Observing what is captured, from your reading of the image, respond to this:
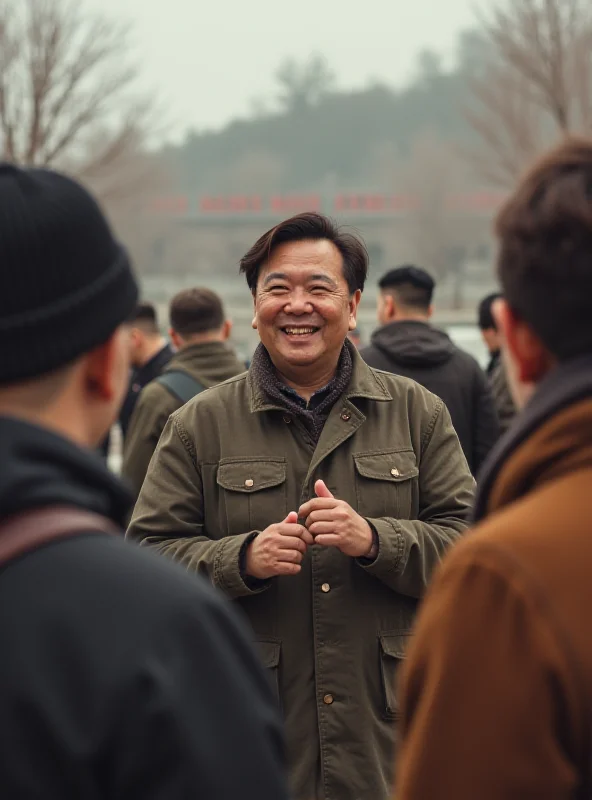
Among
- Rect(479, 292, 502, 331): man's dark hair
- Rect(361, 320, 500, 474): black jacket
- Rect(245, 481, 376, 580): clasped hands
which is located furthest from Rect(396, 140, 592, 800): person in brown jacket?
Rect(479, 292, 502, 331): man's dark hair

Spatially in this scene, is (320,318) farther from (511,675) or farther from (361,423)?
(511,675)

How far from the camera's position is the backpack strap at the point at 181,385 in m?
5.61

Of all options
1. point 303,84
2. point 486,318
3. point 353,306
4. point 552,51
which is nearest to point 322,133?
point 303,84

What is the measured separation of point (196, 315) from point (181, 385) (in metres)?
0.53

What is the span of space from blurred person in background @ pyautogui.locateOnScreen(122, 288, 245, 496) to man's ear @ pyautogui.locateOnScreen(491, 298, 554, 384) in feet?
12.3

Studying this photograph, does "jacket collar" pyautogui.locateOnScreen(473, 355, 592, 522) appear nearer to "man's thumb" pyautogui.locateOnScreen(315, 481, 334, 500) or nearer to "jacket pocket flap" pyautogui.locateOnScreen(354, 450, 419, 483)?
"man's thumb" pyautogui.locateOnScreen(315, 481, 334, 500)

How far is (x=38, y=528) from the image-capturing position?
57.5 inches

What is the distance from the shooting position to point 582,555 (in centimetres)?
150

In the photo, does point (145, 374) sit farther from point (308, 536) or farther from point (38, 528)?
point (38, 528)

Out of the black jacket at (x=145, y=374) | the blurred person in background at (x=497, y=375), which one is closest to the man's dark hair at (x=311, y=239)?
the blurred person in background at (x=497, y=375)

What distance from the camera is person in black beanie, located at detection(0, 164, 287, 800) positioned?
1.38 m

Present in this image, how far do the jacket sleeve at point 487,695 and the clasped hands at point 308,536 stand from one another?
150cm

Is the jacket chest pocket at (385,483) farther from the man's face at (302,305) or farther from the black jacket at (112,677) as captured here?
the black jacket at (112,677)

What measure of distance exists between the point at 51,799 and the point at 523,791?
587mm
